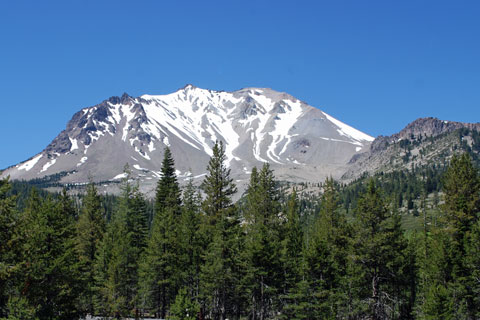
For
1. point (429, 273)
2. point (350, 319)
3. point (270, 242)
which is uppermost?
point (270, 242)

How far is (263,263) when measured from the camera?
1793 inches

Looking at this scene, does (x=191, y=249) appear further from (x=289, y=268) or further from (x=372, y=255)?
(x=372, y=255)

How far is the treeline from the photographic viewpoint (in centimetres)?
3975

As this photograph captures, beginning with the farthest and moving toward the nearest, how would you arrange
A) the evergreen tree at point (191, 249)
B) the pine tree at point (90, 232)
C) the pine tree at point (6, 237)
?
the pine tree at point (90, 232), the evergreen tree at point (191, 249), the pine tree at point (6, 237)

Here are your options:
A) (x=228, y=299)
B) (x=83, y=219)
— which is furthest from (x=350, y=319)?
(x=83, y=219)

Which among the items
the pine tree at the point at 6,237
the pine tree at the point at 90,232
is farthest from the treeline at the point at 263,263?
the pine tree at the point at 6,237

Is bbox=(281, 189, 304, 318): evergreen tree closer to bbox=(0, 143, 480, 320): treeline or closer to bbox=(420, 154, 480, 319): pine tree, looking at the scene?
bbox=(0, 143, 480, 320): treeline

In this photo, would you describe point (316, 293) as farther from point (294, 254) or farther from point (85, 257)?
point (85, 257)

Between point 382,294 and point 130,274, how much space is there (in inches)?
1100

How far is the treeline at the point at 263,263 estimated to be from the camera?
130 feet

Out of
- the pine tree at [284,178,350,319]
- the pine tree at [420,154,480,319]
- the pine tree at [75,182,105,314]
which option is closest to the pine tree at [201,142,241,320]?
the pine tree at [284,178,350,319]

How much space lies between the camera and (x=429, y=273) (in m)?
49.6

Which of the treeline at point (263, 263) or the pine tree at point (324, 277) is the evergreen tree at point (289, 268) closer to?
the treeline at point (263, 263)

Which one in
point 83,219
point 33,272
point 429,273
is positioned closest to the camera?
point 33,272
